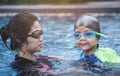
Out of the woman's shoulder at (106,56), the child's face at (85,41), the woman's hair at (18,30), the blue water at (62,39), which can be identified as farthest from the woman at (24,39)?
the woman's shoulder at (106,56)

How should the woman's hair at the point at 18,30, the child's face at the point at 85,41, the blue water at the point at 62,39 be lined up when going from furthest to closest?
the blue water at the point at 62,39, the child's face at the point at 85,41, the woman's hair at the point at 18,30

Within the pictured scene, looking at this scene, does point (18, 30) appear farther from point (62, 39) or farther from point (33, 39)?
point (62, 39)

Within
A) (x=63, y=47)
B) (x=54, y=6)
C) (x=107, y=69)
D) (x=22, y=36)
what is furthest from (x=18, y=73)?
(x=54, y=6)

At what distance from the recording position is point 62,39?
22.5 ft

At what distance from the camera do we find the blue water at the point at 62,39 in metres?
5.07

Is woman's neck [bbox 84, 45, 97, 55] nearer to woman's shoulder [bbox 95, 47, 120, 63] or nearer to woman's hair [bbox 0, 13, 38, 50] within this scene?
woman's shoulder [bbox 95, 47, 120, 63]

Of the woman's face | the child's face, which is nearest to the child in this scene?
the child's face

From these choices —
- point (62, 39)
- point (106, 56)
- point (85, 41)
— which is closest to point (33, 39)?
point (85, 41)

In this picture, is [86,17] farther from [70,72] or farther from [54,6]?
[54,6]

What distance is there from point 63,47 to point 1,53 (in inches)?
44.7

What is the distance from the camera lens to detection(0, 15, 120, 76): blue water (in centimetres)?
507

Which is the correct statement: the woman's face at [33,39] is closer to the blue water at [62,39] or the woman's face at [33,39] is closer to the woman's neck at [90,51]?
the blue water at [62,39]

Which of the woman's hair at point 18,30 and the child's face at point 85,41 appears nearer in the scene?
the woman's hair at point 18,30

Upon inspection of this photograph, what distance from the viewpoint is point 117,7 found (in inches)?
359
